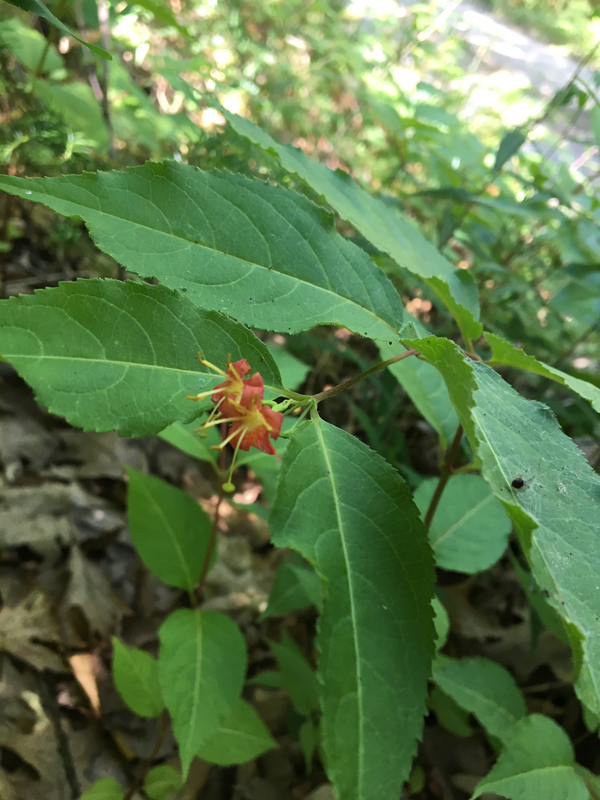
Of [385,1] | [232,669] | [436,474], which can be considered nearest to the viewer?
[232,669]

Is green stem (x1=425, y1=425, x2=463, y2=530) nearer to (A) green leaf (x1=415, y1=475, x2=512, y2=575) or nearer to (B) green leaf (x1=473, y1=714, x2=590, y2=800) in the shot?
(A) green leaf (x1=415, y1=475, x2=512, y2=575)

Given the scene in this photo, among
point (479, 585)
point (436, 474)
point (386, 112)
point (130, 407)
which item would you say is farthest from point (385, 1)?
point (130, 407)

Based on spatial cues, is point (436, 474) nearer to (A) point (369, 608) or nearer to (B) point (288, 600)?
(B) point (288, 600)

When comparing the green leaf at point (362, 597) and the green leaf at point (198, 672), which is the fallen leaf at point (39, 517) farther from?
the green leaf at point (362, 597)

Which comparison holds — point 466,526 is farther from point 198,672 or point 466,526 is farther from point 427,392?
point 198,672

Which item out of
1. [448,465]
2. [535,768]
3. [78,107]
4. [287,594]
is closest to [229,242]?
[448,465]

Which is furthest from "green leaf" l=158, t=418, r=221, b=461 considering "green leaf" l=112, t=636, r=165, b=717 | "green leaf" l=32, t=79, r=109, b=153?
"green leaf" l=32, t=79, r=109, b=153

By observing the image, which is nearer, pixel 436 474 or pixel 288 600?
pixel 288 600
